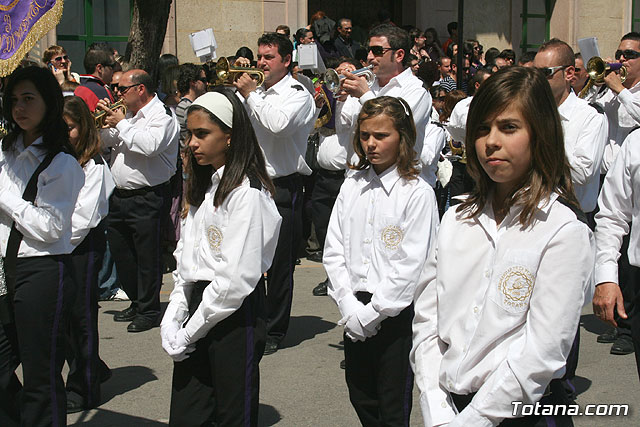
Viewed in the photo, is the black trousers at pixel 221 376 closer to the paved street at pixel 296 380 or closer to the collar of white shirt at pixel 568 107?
the paved street at pixel 296 380

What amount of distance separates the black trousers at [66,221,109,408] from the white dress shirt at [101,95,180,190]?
1.70m

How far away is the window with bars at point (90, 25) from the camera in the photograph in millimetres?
14430

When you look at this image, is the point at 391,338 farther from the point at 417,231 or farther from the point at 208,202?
the point at 208,202

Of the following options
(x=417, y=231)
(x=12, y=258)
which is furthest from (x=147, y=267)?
(x=417, y=231)

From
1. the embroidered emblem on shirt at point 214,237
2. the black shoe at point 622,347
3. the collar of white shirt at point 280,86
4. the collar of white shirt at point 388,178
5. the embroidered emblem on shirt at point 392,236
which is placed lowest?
the black shoe at point 622,347

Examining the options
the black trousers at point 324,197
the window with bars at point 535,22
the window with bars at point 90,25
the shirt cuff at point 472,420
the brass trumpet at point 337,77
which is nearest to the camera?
the shirt cuff at point 472,420

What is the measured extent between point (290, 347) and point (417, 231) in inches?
114

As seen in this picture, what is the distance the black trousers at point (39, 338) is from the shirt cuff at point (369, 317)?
1544 millimetres

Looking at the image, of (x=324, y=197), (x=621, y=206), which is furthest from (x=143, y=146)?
(x=621, y=206)

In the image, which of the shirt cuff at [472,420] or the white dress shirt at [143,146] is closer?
the shirt cuff at [472,420]

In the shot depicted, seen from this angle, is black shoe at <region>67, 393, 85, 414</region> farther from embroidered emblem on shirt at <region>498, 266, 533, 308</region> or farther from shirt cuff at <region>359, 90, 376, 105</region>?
embroidered emblem on shirt at <region>498, 266, 533, 308</region>

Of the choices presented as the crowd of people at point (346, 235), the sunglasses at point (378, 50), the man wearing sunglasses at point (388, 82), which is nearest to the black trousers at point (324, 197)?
the crowd of people at point (346, 235)

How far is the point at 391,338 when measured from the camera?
4.15m

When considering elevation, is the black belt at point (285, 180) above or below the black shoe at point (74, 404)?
above
